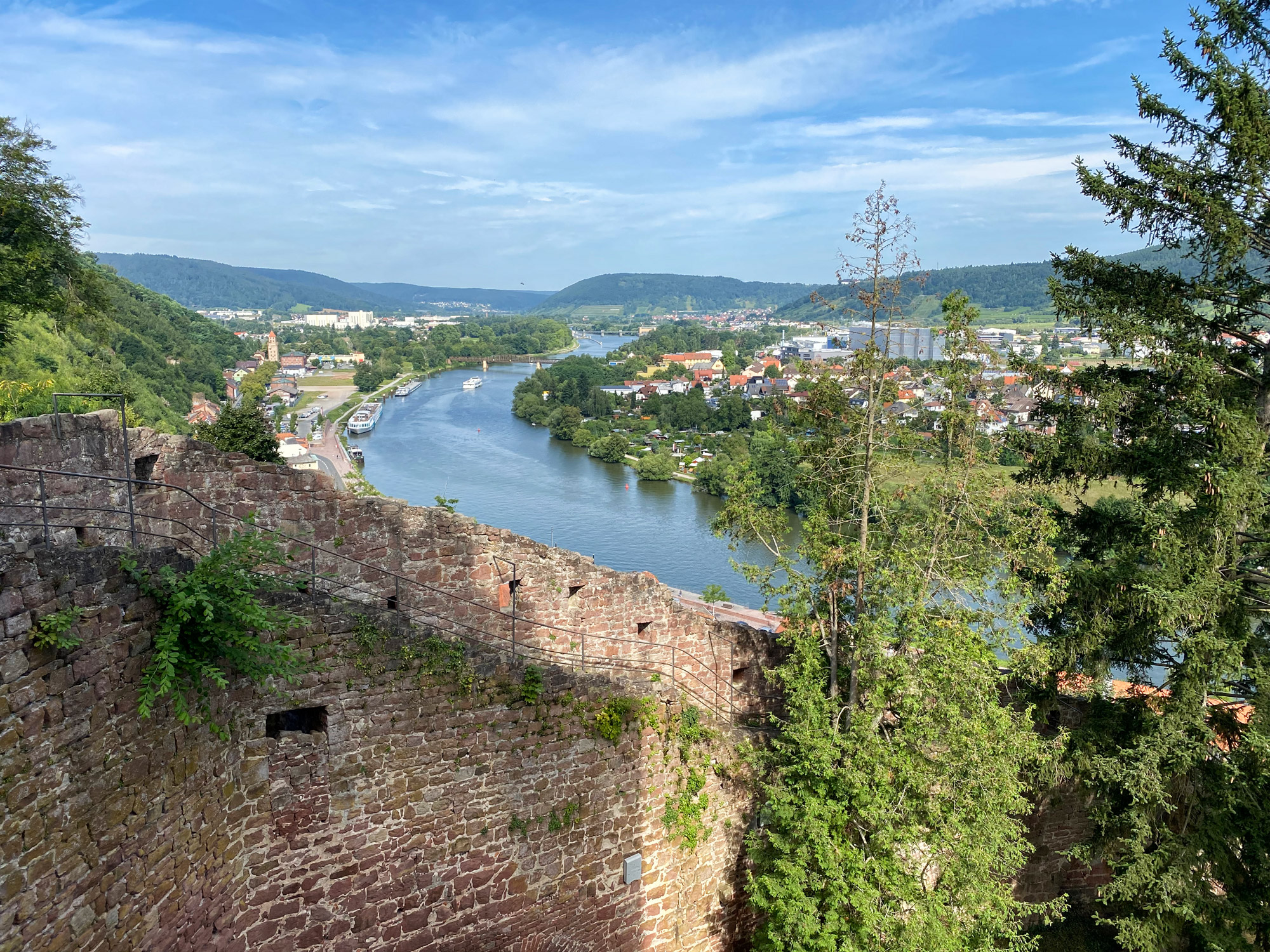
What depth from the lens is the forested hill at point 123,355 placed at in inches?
683

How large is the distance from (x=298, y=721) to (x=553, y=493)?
48466 mm

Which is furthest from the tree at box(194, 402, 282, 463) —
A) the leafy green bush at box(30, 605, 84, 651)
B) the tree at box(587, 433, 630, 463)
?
the tree at box(587, 433, 630, 463)

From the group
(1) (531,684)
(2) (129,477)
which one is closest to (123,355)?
(2) (129,477)

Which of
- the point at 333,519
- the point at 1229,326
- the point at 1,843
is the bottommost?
the point at 1,843

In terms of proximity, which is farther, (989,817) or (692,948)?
(692,948)

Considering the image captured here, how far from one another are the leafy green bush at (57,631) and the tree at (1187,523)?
30.1 ft

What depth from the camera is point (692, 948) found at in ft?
30.6

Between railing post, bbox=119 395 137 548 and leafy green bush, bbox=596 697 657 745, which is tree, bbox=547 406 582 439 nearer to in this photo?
leafy green bush, bbox=596 697 657 745

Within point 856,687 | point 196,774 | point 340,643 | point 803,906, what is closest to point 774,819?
point 803,906

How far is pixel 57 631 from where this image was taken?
458cm

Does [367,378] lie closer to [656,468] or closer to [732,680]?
[656,468]

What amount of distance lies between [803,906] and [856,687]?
232 centimetres

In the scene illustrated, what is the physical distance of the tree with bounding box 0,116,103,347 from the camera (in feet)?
47.1

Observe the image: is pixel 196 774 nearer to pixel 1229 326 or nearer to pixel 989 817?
pixel 989 817
